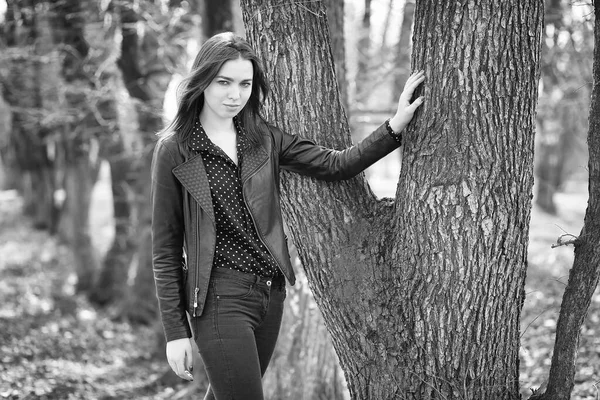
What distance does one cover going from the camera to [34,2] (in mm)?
10383

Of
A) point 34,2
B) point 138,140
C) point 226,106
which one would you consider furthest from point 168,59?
point 226,106

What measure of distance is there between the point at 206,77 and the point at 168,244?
794 millimetres

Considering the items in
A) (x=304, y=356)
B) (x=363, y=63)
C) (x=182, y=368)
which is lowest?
(x=304, y=356)

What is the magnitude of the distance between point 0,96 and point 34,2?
12.0ft

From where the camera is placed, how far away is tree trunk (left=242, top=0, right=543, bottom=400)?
3061 millimetres

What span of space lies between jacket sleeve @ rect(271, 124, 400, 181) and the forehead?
386mm

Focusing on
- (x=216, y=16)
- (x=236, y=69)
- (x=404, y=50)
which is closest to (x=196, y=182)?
(x=236, y=69)

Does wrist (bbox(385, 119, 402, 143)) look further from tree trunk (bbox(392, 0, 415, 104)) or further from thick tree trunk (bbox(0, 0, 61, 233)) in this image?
tree trunk (bbox(392, 0, 415, 104))

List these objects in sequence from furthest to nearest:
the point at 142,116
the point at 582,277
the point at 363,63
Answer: the point at 363,63 → the point at 142,116 → the point at 582,277

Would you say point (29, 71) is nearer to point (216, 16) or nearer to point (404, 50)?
point (216, 16)

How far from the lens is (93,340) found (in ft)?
36.1

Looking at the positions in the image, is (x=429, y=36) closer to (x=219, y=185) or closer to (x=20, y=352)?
(x=219, y=185)

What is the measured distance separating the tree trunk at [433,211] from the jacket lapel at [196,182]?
2.05ft

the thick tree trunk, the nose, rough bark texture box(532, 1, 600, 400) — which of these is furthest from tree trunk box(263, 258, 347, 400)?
the thick tree trunk
